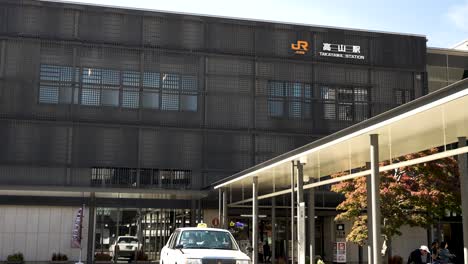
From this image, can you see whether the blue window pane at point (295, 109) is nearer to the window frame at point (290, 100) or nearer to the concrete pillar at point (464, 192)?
the window frame at point (290, 100)

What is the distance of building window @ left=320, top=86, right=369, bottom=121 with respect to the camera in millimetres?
36875

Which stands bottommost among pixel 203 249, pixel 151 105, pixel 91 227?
pixel 203 249

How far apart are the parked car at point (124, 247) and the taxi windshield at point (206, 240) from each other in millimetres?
17563

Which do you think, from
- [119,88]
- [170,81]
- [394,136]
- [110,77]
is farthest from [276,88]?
[394,136]

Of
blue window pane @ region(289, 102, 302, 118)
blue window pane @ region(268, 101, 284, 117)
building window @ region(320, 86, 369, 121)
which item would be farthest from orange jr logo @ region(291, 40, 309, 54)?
blue window pane @ region(268, 101, 284, 117)

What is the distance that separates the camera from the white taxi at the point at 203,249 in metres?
14.5

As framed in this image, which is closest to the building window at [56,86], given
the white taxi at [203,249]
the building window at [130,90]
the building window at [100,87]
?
the building window at [100,87]

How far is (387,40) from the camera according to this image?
38.1m

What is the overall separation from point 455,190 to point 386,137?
12463mm

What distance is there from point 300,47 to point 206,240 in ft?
73.8

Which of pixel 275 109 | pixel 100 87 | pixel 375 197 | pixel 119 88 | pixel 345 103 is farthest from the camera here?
pixel 345 103

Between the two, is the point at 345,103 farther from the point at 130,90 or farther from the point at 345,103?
the point at 130,90

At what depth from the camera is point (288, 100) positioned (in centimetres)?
3641

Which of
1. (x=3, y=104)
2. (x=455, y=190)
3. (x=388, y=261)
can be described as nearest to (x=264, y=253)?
(x=388, y=261)
